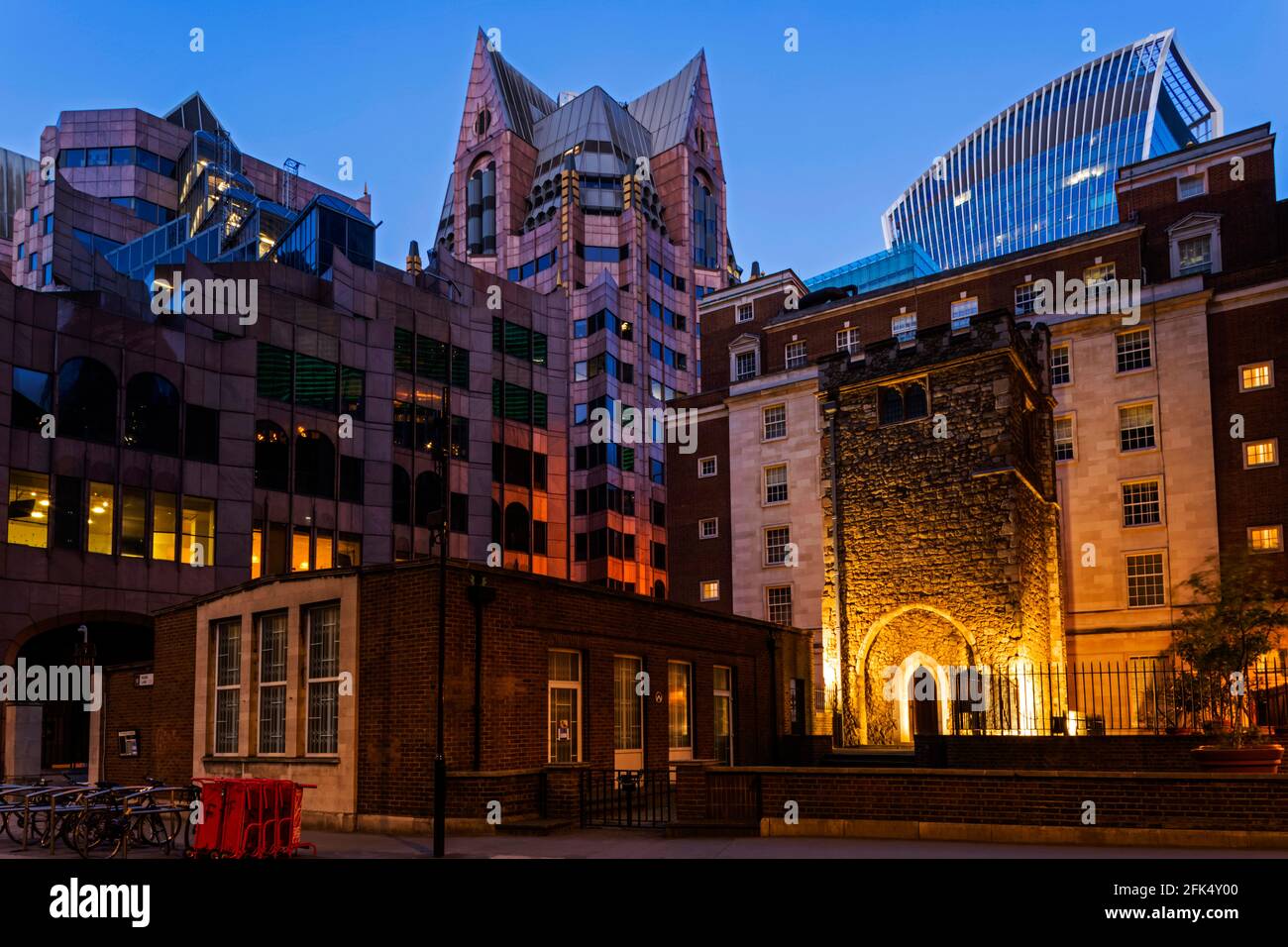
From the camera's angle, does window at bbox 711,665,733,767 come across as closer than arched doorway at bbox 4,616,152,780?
Yes

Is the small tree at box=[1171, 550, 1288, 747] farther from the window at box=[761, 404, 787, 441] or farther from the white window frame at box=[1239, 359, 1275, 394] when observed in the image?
the window at box=[761, 404, 787, 441]

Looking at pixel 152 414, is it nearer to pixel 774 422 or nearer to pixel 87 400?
pixel 87 400

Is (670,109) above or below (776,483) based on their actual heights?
above

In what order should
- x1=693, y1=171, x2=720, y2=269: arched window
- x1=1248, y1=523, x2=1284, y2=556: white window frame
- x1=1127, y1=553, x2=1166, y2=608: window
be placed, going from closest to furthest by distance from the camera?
x1=1248, y1=523, x2=1284, y2=556: white window frame
x1=1127, y1=553, x2=1166, y2=608: window
x1=693, y1=171, x2=720, y2=269: arched window

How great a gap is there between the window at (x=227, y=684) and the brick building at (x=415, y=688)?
40 mm

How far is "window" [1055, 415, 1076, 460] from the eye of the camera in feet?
158

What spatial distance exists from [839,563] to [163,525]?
26.7m

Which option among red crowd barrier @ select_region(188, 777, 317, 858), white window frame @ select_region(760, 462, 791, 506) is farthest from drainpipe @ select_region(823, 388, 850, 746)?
red crowd barrier @ select_region(188, 777, 317, 858)

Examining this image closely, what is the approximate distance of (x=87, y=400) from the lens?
41.7 meters

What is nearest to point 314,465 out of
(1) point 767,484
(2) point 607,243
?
(1) point 767,484

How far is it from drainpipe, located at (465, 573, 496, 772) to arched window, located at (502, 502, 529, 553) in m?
45.4

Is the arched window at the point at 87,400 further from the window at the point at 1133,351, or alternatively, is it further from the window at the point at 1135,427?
the window at the point at 1133,351
